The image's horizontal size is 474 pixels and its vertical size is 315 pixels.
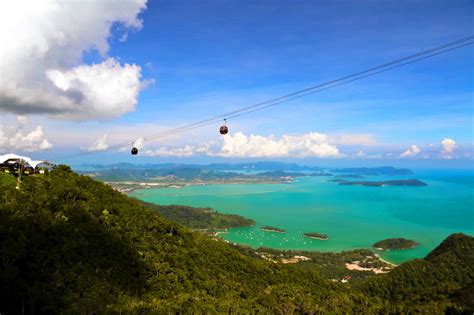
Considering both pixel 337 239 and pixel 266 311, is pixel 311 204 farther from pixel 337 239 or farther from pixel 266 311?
pixel 266 311

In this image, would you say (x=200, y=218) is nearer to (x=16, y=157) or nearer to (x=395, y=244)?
(x=395, y=244)

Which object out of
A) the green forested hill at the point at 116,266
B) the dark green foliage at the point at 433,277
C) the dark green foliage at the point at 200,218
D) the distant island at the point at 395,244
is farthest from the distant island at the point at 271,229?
the green forested hill at the point at 116,266

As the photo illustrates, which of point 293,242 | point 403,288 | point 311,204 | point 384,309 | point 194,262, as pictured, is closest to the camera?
point 384,309

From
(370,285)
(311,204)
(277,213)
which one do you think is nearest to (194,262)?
(370,285)

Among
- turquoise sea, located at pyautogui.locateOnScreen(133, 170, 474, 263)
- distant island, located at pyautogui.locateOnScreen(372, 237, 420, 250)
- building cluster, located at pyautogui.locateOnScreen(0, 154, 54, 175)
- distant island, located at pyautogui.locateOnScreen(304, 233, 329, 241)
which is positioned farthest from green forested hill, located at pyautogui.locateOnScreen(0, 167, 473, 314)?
distant island, located at pyautogui.locateOnScreen(304, 233, 329, 241)

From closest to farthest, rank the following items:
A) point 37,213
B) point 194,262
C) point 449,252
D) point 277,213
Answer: point 37,213, point 194,262, point 449,252, point 277,213

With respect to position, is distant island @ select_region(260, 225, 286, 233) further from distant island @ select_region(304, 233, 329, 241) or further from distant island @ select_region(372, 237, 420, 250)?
distant island @ select_region(372, 237, 420, 250)
